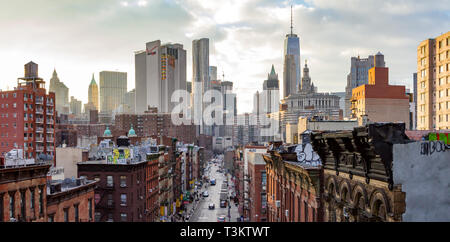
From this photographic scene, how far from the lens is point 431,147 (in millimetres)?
13930

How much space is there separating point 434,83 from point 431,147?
3484 inches

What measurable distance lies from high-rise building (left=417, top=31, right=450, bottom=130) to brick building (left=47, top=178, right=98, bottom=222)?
73.9 m

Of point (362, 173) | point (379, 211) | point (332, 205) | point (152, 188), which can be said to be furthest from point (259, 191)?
point (379, 211)

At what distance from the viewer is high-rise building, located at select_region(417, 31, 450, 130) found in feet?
280

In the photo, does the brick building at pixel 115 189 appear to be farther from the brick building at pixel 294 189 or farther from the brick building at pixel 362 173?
the brick building at pixel 362 173

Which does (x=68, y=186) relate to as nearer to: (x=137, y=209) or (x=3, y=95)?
(x=137, y=209)

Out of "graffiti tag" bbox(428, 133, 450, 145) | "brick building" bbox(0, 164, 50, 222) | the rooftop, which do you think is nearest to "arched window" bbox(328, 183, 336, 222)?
"graffiti tag" bbox(428, 133, 450, 145)

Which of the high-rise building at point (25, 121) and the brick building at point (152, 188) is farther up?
the high-rise building at point (25, 121)

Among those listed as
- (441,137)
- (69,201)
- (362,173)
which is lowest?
(69,201)

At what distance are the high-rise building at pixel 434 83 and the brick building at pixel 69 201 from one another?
242 ft

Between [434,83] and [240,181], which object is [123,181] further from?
[434,83]

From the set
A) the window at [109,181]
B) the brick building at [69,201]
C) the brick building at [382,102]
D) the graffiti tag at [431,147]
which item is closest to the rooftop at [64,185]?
the brick building at [69,201]

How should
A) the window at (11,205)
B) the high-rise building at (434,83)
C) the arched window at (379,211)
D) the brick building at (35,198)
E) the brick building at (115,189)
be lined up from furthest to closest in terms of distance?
1. the high-rise building at (434,83)
2. the brick building at (115,189)
3. the window at (11,205)
4. the brick building at (35,198)
5. the arched window at (379,211)

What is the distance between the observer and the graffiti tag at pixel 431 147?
45.6 ft
